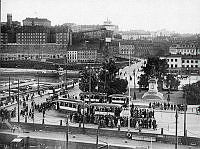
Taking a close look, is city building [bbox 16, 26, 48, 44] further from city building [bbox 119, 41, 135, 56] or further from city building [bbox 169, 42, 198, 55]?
city building [bbox 169, 42, 198, 55]

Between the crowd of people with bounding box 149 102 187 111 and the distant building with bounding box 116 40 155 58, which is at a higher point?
the distant building with bounding box 116 40 155 58

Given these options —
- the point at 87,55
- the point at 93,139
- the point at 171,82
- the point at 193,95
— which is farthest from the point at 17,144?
the point at 87,55

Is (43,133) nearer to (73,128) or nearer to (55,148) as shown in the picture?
(73,128)

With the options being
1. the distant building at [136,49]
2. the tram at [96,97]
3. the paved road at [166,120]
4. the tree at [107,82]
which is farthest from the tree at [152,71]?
the distant building at [136,49]

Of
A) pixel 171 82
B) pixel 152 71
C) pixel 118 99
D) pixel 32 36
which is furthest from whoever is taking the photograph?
pixel 32 36

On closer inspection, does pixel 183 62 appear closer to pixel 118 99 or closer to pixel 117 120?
pixel 118 99

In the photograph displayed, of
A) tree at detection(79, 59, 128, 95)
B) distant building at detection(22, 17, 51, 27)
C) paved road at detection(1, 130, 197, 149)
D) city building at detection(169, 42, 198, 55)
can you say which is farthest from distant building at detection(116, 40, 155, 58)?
paved road at detection(1, 130, 197, 149)

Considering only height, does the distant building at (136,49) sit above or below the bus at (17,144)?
above

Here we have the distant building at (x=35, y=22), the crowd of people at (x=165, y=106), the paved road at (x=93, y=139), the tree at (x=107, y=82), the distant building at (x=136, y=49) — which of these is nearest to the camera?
the paved road at (x=93, y=139)

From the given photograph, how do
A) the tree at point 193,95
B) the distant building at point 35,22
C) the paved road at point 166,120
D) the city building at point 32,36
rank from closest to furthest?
the paved road at point 166,120 < the tree at point 193,95 < the city building at point 32,36 < the distant building at point 35,22

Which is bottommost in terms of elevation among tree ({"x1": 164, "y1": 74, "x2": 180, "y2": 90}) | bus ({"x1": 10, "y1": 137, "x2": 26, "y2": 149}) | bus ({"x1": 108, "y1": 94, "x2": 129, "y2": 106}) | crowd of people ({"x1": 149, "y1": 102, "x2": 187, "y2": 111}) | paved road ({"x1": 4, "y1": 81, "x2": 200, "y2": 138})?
bus ({"x1": 10, "y1": 137, "x2": 26, "y2": 149})

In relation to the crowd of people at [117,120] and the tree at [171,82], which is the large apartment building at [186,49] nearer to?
the tree at [171,82]

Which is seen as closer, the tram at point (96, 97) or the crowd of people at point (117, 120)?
the crowd of people at point (117, 120)
